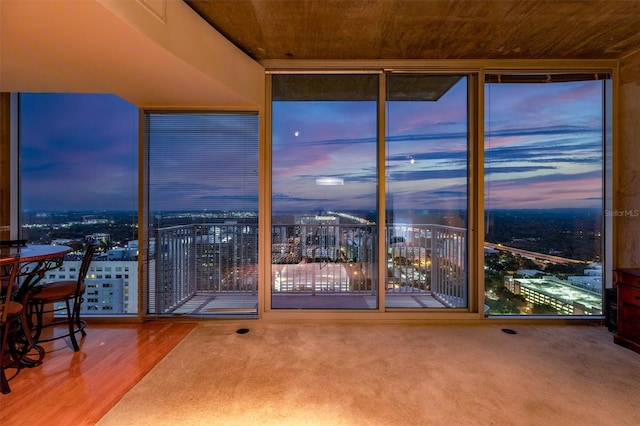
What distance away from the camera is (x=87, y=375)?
207 centimetres

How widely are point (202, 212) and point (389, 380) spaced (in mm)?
2512

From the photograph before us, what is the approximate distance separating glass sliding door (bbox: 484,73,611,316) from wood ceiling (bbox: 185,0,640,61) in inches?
17.0

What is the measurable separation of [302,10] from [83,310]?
3874 mm

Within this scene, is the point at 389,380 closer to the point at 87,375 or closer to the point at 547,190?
the point at 87,375

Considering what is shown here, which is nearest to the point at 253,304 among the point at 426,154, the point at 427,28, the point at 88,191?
the point at 88,191

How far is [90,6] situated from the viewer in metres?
1.49

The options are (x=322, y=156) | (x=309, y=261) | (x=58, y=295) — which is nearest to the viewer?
(x=58, y=295)

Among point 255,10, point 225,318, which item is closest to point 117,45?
point 255,10

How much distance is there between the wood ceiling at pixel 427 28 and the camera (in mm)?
2176

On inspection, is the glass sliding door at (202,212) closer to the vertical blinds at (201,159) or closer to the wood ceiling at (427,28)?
the vertical blinds at (201,159)

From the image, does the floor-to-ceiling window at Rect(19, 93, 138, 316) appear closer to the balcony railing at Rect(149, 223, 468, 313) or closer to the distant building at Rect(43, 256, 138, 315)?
the distant building at Rect(43, 256, 138, 315)

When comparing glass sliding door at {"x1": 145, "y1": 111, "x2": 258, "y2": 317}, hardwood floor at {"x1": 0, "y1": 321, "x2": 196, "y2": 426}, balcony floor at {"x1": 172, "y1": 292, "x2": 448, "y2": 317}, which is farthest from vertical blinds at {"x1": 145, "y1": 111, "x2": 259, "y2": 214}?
hardwood floor at {"x1": 0, "y1": 321, "x2": 196, "y2": 426}

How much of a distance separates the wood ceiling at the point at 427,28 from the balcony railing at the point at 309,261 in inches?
75.2

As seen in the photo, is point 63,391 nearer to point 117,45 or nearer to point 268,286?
point 268,286
